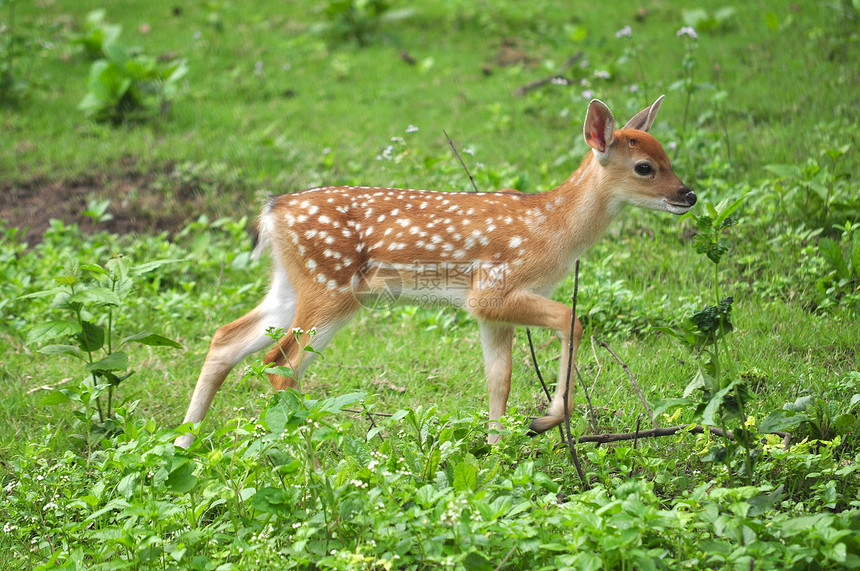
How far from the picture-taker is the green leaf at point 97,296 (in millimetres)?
3836

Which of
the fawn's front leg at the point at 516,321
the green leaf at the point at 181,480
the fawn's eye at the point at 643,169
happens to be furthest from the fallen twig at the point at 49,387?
the fawn's eye at the point at 643,169

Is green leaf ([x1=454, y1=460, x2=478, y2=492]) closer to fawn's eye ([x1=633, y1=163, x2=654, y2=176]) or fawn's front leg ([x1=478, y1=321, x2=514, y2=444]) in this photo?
fawn's front leg ([x1=478, y1=321, x2=514, y2=444])

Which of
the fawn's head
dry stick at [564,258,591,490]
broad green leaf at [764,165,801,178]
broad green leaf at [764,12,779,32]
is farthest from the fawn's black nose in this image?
broad green leaf at [764,12,779,32]

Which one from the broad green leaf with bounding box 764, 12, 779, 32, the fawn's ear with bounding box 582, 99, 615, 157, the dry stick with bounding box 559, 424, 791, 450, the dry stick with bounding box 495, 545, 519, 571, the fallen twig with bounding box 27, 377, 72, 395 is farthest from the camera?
the broad green leaf with bounding box 764, 12, 779, 32

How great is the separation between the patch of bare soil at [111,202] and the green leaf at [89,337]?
11.2ft

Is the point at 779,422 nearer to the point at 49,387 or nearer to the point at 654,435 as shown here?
the point at 654,435

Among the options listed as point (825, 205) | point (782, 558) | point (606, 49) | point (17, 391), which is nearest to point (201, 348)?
point (17, 391)

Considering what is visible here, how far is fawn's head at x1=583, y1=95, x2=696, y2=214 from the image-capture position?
4.39 m

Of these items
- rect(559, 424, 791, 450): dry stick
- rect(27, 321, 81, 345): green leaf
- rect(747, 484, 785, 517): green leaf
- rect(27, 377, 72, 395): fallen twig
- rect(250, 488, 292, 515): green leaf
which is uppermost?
rect(27, 321, 81, 345): green leaf

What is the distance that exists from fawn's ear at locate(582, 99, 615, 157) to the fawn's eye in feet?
0.64

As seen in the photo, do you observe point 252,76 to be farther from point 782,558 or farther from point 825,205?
point 782,558

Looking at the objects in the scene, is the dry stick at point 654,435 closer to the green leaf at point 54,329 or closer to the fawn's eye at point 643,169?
the fawn's eye at point 643,169

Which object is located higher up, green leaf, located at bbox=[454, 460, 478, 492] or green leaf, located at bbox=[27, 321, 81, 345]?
green leaf, located at bbox=[27, 321, 81, 345]

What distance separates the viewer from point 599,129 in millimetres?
4379
